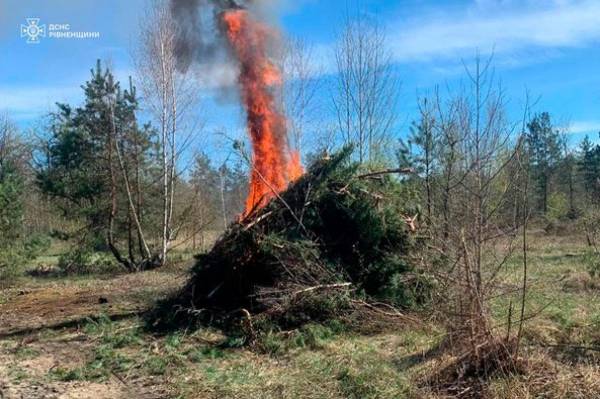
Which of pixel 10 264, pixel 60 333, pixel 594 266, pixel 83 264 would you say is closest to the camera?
pixel 60 333

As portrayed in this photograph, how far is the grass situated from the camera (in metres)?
5.29

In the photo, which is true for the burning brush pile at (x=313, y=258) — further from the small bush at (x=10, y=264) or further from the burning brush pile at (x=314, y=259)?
the small bush at (x=10, y=264)

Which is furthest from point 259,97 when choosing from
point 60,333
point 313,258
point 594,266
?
point 594,266

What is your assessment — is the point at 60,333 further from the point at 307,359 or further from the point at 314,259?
the point at 307,359

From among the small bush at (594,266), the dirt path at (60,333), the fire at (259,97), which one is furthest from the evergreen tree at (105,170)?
the small bush at (594,266)

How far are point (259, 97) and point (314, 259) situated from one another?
19.7 feet

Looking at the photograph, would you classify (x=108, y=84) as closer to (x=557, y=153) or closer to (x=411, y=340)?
(x=411, y=340)

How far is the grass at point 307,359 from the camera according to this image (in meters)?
5.29

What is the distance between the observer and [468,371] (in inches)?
210

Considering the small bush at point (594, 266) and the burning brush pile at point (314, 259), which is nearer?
the burning brush pile at point (314, 259)

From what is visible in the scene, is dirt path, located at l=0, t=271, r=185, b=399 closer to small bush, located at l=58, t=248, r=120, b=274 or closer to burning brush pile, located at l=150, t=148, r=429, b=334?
burning brush pile, located at l=150, t=148, r=429, b=334

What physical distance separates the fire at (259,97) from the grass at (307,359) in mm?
5301

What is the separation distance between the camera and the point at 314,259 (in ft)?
29.3

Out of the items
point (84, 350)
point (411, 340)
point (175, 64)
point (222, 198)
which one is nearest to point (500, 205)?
point (411, 340)
